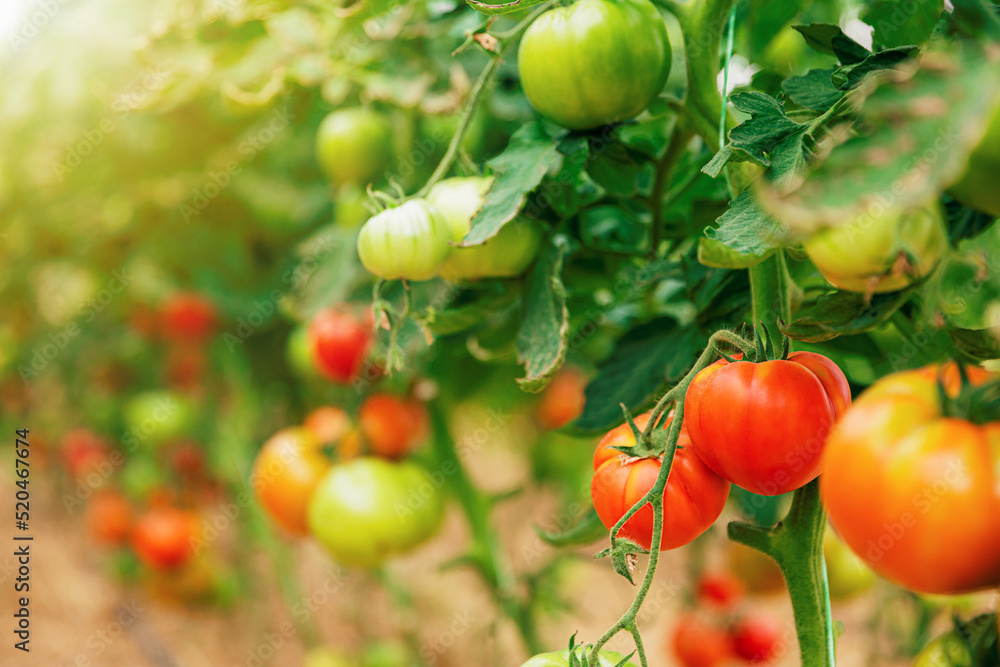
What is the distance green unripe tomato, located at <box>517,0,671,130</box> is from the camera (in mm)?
391

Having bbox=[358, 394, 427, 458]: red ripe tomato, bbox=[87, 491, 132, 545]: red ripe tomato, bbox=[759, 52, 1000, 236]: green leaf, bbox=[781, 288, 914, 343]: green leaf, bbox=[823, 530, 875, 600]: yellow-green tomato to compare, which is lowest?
bbox=[87, 491, 132, 545]: red ripe tomato

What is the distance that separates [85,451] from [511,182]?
200 cm

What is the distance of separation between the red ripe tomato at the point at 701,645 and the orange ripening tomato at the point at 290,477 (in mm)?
650

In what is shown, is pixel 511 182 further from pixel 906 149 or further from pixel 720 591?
pixel 720 591

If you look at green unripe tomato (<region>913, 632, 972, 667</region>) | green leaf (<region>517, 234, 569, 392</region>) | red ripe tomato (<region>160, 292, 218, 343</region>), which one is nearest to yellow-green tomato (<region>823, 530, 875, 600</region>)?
green unripe tomato (<region>913, 632, 972, 667</region>)

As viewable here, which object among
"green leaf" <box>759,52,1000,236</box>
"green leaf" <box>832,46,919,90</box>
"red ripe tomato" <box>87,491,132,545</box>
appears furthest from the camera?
"red ripe tomato" <box>87,491,132,545</box>

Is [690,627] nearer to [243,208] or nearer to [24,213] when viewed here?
[243,208]

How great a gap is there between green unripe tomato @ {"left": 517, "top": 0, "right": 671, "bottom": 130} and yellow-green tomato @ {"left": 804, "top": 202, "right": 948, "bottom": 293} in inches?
7.6

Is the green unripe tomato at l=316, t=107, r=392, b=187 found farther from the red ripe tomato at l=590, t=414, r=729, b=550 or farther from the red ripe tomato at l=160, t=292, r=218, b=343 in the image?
the red ripe tomato at l=160, t=292, r=218, b=343

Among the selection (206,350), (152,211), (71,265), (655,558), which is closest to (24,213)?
(71,265)

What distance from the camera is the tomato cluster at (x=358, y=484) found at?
2.64 feet

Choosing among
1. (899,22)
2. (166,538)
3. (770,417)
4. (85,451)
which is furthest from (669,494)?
(85,451)

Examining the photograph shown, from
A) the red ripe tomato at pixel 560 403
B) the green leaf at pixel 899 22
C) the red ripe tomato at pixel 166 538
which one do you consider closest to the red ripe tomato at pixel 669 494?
the green leaf at pixel 899 22

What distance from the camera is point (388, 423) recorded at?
88 centimetres
